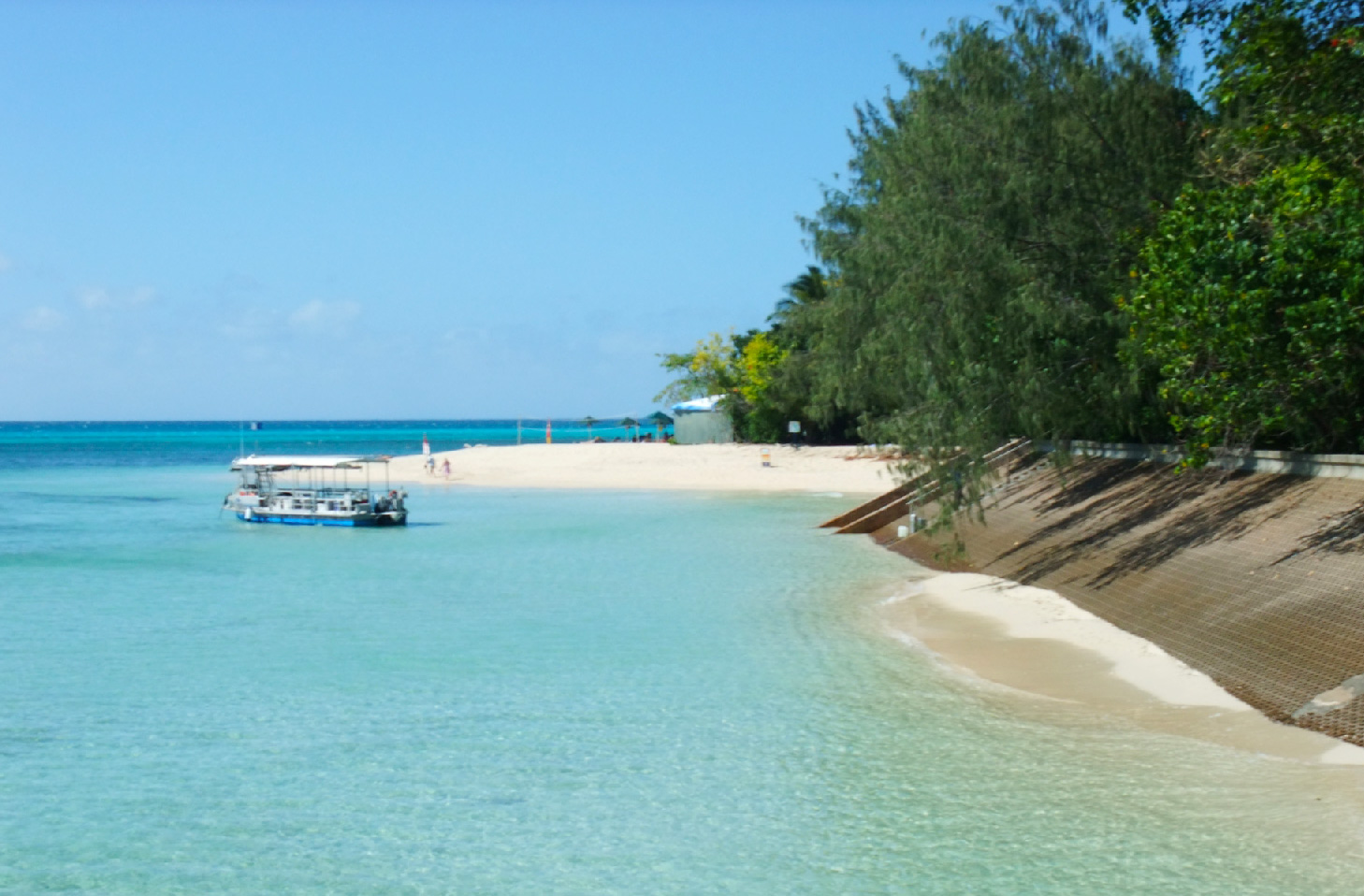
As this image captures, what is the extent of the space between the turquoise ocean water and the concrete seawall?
7.12 feet

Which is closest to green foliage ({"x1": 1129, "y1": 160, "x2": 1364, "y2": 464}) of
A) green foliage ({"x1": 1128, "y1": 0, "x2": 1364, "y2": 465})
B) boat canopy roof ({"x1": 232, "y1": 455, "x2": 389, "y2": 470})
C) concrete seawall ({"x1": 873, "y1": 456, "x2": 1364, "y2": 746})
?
green foliage ({"x1": 1128, "y1": 0, "x2": 1364, "y2": 465})

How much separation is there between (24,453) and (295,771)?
5666 inches

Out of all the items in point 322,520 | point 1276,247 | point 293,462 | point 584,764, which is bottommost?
point 584,764

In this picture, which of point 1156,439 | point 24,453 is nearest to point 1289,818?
point 1156,439

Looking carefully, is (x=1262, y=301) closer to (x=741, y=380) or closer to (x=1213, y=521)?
(x=1213, y=521)

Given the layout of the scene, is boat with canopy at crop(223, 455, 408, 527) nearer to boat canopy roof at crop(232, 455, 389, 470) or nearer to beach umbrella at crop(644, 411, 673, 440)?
boat canopy roof at crop(232, 455, 389, 470)

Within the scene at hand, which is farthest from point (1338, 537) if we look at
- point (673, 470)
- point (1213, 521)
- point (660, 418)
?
point (660, 418)

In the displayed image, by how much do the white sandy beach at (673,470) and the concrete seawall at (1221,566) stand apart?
26.9 m

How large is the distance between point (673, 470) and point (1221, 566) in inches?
1985

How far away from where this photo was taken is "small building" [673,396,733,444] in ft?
276

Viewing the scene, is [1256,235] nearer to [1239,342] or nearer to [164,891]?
[1239,342]

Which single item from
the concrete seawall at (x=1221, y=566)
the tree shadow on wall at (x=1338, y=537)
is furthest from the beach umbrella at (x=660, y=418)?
the tree shadow on wall at (x=1338, y=537)

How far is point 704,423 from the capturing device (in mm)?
85188

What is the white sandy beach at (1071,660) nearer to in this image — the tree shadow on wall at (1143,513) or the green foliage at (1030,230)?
the tree shadow on wall at (1143,513)
